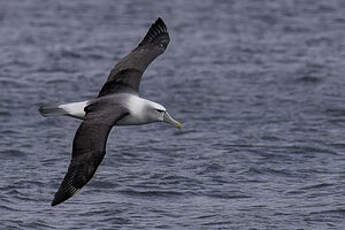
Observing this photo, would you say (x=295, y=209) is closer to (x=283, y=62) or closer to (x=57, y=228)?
(x=57, y=228)

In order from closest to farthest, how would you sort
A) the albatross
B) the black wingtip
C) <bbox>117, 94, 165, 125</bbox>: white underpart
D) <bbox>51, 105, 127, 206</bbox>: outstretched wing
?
<bbox>51, 105, 127, 206</bbox>: outstretched wing
the albatross
<bbox>117, 94, 165, 125</bbox>: white underpart
the black wingtip

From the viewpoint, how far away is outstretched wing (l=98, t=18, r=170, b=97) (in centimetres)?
1107

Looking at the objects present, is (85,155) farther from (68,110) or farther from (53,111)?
(53,111)

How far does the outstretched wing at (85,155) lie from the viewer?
859 cm

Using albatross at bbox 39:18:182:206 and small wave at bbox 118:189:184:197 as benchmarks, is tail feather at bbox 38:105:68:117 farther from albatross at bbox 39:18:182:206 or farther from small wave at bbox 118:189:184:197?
small wave at bbox 118:189:184:197

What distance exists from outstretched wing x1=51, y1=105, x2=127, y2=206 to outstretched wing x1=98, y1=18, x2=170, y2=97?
1.55 meters

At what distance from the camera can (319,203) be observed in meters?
10.7

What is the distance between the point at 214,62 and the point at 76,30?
182 inches

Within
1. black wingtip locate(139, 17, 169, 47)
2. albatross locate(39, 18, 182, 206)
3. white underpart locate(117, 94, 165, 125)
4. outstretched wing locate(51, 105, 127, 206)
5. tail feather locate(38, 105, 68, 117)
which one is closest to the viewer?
outstretched wing locate(51, 105, 127, 206)

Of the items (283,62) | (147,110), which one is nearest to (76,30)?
(283,62)

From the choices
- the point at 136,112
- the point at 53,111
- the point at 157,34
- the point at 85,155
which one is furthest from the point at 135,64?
the point at 85,155

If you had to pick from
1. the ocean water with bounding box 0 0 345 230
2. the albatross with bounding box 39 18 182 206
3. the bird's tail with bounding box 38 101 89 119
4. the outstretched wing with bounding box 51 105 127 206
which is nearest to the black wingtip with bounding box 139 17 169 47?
the albatross with bounding box 39 18 182 206

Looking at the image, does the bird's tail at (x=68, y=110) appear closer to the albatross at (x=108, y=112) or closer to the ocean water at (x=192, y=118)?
the albatross at (x=108, y=112)

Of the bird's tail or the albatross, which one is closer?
the albatross
